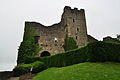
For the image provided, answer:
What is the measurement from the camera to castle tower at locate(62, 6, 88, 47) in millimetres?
32938

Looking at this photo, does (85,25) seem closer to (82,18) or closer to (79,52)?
(82,18)

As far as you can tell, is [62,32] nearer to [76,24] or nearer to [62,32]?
[62,32]

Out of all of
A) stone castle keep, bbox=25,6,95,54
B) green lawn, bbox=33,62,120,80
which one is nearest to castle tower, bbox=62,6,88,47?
stone castle keep, bbox=25,6,95,54

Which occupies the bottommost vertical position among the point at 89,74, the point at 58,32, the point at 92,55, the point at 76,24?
the point at 89,74

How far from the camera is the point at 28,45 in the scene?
2850 centimetres

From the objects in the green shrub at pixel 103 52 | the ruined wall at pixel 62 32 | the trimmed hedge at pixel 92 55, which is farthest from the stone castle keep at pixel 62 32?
the green shrub at pixel 103 52

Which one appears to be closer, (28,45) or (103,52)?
(103,52)

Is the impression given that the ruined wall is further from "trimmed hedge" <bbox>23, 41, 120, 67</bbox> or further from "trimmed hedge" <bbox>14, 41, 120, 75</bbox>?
"trimmed hedge" <bbox>23, 41, 120, 67</bbox>

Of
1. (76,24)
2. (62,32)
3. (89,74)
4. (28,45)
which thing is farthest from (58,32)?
(89,74)

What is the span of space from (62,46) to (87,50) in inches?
685

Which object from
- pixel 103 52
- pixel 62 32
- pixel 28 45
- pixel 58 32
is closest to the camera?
pixel 103 52

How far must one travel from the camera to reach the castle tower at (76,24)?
32.9m

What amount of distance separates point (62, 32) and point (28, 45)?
9209 millimetres

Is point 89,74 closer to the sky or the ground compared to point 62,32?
closer to the ground
